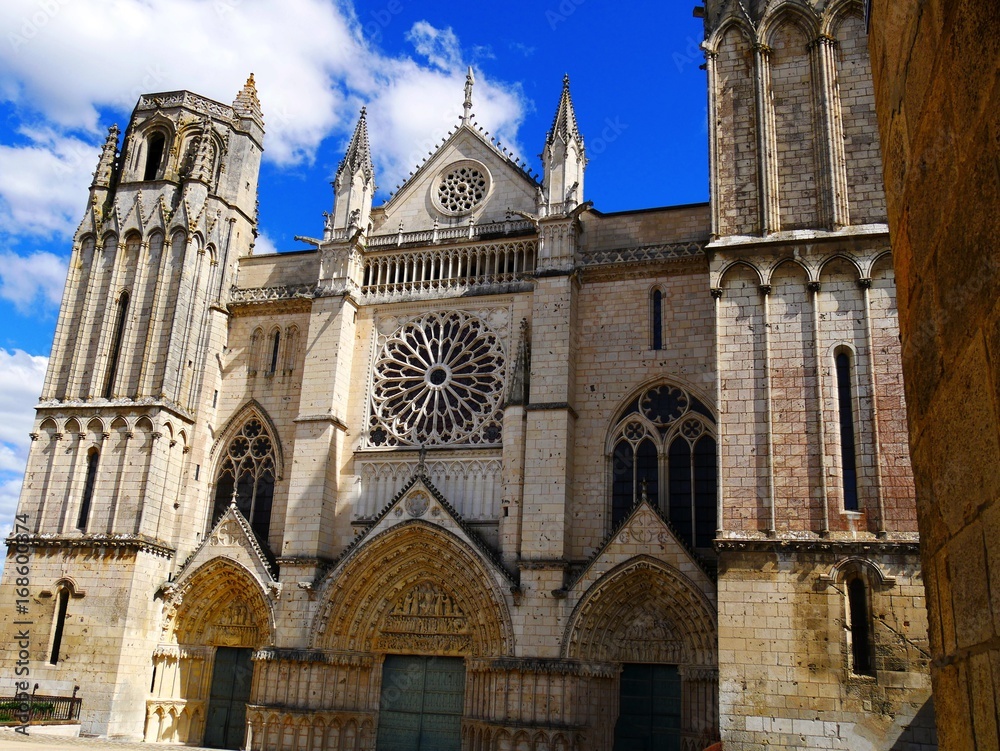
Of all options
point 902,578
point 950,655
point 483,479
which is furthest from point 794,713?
point 950,655

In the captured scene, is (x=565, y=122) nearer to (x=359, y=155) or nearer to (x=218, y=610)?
(x=359, y=155)

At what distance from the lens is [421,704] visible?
19.8 meters

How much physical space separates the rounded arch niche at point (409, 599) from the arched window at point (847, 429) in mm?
7729

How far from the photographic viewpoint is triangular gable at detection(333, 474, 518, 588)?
766 inches

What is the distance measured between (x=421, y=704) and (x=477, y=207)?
469 inches

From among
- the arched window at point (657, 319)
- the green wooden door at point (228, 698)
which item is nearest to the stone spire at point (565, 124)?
the arched window at point (657, 319)

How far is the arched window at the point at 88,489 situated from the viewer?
832 inches

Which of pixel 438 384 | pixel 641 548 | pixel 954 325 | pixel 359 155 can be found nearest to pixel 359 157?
pixel 359 155

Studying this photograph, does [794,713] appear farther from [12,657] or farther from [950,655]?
[12,657]

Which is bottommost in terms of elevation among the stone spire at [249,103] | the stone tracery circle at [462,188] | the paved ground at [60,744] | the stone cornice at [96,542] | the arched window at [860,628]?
the paved ground at [60,744]

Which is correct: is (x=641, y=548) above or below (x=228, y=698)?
above

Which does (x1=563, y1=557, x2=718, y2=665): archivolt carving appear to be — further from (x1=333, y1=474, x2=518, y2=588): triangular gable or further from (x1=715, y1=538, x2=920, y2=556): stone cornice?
(x1=715, y1=538, x2=920, y2=556): stone cornice

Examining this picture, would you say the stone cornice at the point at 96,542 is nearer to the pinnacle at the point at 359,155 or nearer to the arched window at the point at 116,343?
the arched window at the point at 116,343

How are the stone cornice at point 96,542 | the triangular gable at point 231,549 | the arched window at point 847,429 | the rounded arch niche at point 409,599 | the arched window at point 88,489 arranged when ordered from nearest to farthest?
the arched window at point 847,429
the rounded arch niche at point 409,599
the stone cornice at point 96,542
the triangular gable at point 231,549
the arched window at point 88,489
